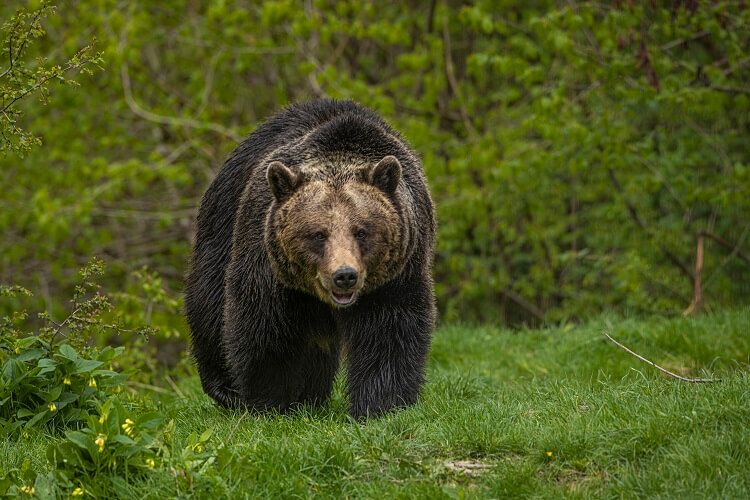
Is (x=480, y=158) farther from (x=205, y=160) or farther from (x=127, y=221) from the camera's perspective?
(x=127, y=221)

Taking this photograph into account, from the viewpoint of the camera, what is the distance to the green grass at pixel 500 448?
422cm

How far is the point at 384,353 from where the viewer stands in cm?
590

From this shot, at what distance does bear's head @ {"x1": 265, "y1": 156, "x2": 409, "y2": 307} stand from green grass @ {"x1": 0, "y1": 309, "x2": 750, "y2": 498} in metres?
0.86

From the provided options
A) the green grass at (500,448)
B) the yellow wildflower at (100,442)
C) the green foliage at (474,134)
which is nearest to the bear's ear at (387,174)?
the green grass at (500,448)

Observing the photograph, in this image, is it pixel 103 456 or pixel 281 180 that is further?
pixel 281 180

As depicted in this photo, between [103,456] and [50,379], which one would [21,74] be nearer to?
[50,379]

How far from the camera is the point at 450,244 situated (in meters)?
12.6

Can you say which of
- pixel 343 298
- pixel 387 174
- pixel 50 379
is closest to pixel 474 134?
pixel 387 174

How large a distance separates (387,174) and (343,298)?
0.89m

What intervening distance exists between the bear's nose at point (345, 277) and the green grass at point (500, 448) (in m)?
0.81

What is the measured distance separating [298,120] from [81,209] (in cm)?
624

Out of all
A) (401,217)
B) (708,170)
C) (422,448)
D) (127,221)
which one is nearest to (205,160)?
(127,221)

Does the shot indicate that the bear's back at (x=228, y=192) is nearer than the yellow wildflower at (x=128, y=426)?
No

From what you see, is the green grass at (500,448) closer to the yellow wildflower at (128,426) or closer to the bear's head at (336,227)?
the yellow wildflower at (128,426)
